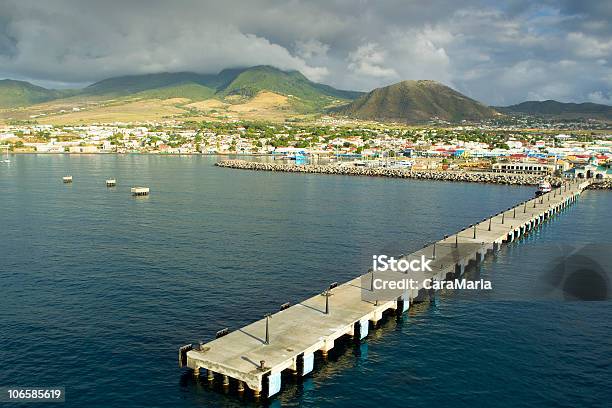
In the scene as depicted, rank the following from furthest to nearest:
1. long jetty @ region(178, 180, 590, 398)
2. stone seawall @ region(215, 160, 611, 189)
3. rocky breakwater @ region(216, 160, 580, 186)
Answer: rocky breakwater @ region(216, 160, 580, 186) < stone seawall @ region(215, 160, 611, 189) < long jetty @ region(178, 180, 590, 398)

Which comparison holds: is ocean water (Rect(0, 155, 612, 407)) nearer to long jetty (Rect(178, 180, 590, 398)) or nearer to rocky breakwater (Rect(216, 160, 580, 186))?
long jetty (Rect(178, 180, 590, 398))

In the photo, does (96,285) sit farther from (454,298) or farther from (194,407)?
(454,298)

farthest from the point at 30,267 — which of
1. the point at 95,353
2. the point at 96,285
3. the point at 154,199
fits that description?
the point at 154,199

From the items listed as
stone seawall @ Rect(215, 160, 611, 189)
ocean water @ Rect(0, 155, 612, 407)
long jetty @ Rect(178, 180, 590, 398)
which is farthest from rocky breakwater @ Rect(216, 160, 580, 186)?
long jetty @ Rect(178, 180, 590, 398)

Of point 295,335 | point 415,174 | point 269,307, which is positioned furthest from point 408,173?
point 295,335

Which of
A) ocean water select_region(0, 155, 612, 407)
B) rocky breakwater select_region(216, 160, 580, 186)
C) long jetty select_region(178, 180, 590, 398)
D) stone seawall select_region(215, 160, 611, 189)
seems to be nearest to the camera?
long jetty select_region(178, 180, 590, 398)

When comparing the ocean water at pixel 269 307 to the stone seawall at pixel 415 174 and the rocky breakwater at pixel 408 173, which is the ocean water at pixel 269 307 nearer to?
the stone seawall at pixel 415 174

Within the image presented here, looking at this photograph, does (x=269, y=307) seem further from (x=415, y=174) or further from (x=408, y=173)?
(x=408, y=173)

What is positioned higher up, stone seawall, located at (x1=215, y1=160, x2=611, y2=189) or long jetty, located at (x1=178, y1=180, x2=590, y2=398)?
stone seawall, located at (x1=215, y1=160, x2=611, y2=189)
